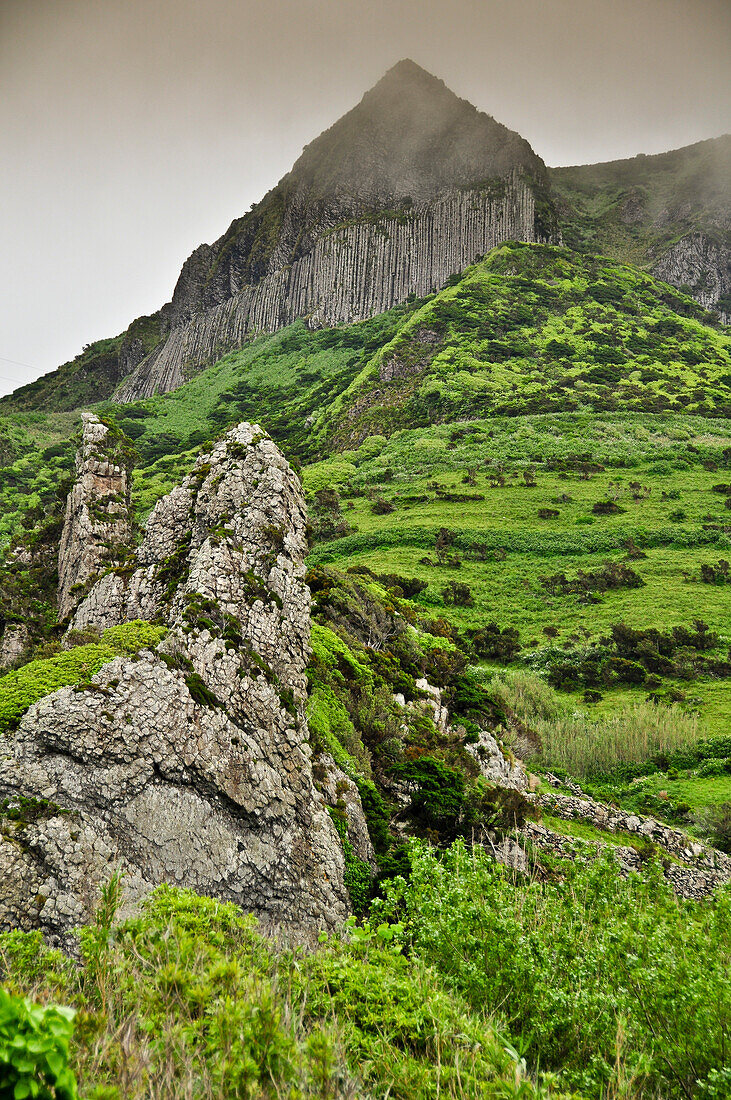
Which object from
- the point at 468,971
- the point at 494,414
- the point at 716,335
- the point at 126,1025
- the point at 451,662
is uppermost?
the point at 716,335

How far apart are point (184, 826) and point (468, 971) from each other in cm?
589

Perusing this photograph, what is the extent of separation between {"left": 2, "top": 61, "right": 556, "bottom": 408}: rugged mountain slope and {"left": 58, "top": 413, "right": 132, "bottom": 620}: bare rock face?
150 m

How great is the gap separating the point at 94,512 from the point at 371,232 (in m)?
174

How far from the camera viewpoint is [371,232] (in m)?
173

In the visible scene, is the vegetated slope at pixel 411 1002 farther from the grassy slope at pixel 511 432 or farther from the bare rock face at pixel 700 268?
the bare rock face at pixel 700 268

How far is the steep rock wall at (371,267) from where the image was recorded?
166125mm

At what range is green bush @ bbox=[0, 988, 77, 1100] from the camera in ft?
9.71

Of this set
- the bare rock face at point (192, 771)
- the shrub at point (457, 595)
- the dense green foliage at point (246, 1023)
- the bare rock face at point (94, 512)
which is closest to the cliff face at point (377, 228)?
the shrub at point (457, 595)

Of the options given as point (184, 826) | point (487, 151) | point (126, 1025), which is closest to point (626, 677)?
point (184, 826)

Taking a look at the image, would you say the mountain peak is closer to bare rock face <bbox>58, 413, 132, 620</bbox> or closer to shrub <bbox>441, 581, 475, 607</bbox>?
shrub <bbox>441, 581, 475, 607</bbox>

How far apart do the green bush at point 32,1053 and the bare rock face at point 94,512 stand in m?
21.7

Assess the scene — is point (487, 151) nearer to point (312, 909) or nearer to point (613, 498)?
point (613, 498)

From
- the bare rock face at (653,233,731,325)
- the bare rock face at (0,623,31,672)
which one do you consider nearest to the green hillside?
the bare rock face at (0,623,31,672)

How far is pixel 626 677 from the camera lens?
43656mm
